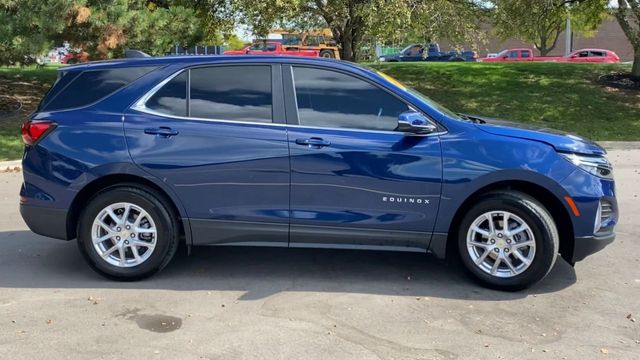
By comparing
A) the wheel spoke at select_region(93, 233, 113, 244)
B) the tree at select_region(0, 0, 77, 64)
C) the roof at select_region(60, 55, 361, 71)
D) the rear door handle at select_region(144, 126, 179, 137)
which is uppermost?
the tree at select_region(0, 0, 77, 64)

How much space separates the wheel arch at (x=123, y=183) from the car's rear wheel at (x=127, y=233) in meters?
0.05

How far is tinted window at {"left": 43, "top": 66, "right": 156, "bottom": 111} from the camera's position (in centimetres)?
493

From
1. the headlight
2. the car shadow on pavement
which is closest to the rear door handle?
the car shadow on pavement

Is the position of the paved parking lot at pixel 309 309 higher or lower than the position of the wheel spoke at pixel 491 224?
lower

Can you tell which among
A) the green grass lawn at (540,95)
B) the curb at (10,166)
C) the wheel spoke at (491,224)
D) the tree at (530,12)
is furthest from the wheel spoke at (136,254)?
the tree at (530,12)

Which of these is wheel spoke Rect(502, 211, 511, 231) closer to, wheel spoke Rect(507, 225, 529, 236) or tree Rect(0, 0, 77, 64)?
wheel spoke Rect(507, 225, 529, 236)

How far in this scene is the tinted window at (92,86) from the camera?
4.93m

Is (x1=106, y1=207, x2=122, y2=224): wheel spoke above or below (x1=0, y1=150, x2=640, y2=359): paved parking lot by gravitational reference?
above

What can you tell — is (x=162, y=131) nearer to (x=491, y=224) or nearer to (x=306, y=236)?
(x=306, y=236)

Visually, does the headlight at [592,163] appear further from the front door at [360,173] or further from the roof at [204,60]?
the roof at [204,60]

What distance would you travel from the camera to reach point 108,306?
4449 mm

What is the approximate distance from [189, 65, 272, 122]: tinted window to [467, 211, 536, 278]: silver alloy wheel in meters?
1.89

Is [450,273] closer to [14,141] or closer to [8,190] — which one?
[8,190]

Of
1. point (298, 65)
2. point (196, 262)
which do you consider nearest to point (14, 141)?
point (196, 262)
